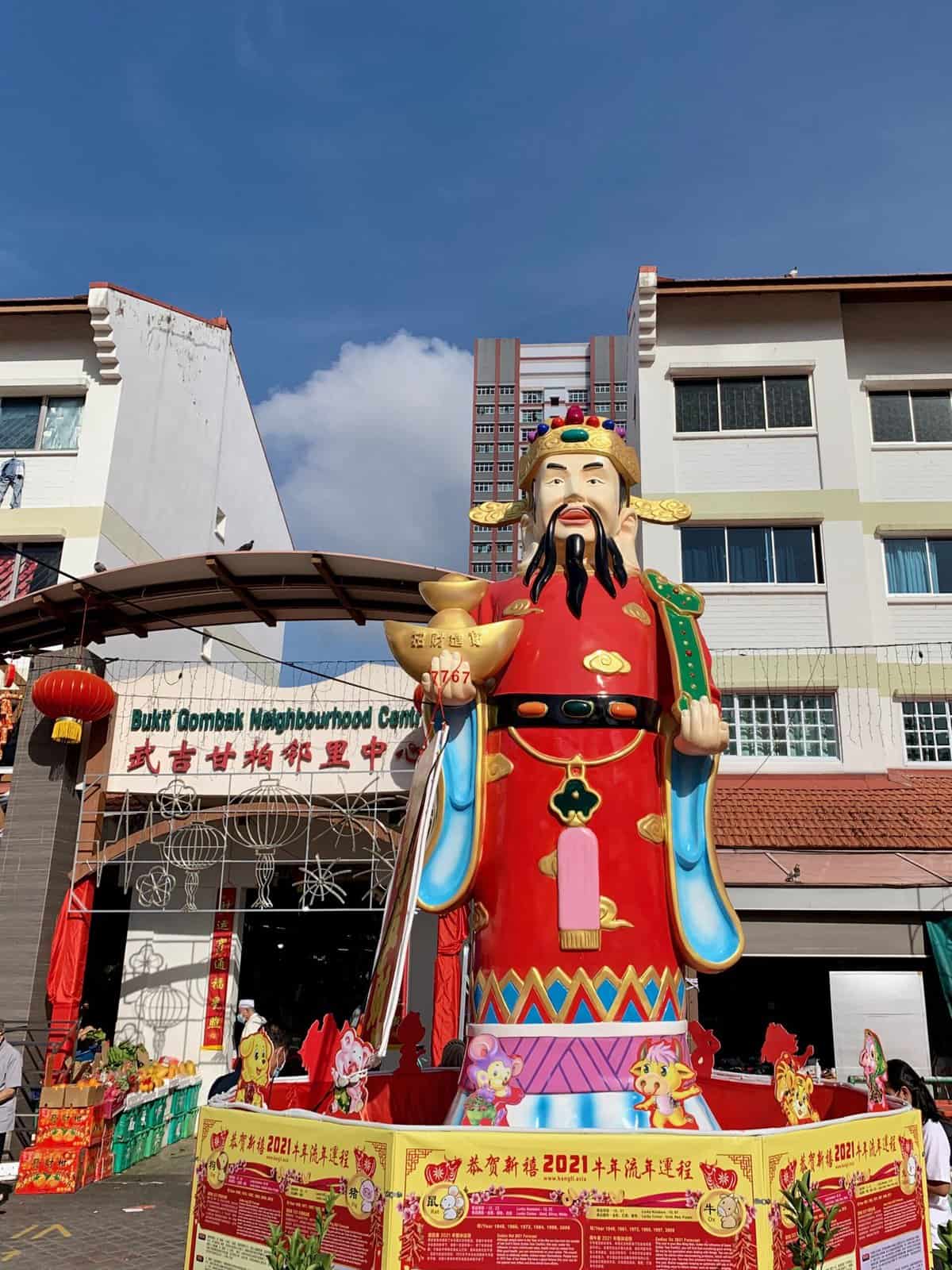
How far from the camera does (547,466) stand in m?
7.14

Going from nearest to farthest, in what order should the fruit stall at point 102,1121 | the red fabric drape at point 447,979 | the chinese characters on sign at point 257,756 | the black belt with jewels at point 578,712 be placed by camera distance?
1. the black belt with jewels at point 578,712
2. the fruit stall at point 102,1121
3. the red fabric drape at point 447,979
4. the chinese characters on sign at point 257,756

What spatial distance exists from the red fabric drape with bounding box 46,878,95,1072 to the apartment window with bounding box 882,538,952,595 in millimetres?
11609

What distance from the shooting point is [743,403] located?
52.4 feet

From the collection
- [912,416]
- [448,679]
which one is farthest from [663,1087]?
[912,416]

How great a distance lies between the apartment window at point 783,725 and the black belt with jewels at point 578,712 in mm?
8113

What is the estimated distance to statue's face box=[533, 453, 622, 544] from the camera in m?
6.91

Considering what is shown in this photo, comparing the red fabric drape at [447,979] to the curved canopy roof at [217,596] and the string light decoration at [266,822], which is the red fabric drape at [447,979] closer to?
the string light decoration at [266,822]

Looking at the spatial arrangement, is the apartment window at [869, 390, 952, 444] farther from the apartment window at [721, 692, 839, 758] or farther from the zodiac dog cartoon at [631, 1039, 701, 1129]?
the zodiac dog cartoon at [631, 1039, 701, 1129]

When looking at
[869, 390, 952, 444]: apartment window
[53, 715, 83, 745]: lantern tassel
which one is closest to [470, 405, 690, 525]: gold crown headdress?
[53, 715, 83, 745]: lantern tassel

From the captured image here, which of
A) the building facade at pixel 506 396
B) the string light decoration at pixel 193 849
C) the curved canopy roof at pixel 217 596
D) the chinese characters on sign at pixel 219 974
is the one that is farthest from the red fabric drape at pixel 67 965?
the building facade at pixel 506 396

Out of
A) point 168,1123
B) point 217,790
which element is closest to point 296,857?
point 217,790

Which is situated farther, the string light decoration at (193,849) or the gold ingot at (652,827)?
the string light decoration at (193,849)

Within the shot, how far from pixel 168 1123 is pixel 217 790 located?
3820 mm

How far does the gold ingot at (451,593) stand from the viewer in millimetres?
6684
